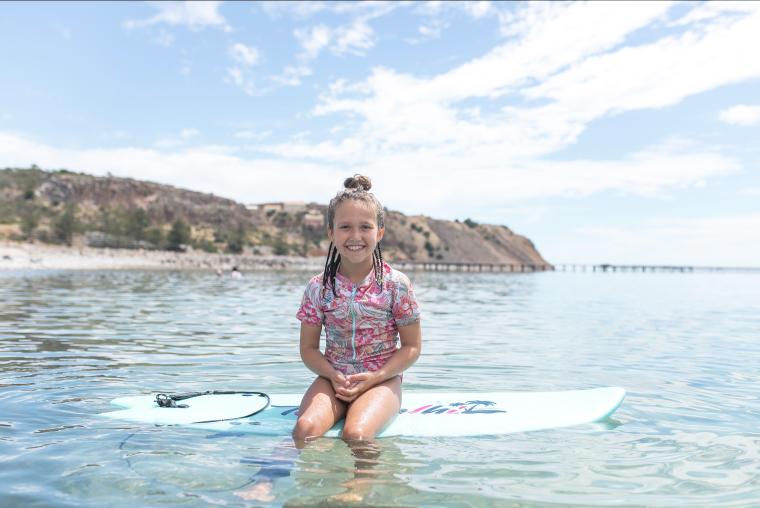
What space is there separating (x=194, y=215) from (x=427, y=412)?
107 meters

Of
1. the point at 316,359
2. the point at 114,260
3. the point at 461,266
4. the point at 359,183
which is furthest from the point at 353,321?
the point at 461,266

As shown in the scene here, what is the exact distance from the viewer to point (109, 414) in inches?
209

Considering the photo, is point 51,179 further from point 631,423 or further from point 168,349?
point 631,423

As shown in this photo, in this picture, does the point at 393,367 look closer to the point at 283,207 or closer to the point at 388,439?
the point at 388,439

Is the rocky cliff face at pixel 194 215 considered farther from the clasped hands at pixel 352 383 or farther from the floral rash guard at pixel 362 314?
the clasped hands at pixel 352 383

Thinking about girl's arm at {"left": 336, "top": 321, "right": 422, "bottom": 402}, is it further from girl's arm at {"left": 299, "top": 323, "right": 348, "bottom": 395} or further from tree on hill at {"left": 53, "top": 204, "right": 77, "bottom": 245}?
tree on hill at {"left": 53, "top": 204, "right": 77, "bottom": 245}

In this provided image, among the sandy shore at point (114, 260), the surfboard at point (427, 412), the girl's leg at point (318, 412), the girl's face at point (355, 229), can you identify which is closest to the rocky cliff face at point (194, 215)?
the sandy shore at point (114, 260)

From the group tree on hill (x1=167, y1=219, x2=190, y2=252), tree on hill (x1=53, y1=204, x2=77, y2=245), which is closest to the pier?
tree on hill (x1=167, y1=219, x2=190, y2=252)

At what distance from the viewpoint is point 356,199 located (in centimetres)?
454

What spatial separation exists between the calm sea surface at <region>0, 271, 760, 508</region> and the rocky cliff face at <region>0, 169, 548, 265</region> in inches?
2638

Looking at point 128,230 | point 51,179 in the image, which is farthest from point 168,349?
point 51,179

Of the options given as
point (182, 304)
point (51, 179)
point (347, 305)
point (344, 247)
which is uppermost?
point (51, 179)

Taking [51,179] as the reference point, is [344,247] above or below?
below

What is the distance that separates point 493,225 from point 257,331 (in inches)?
6569
